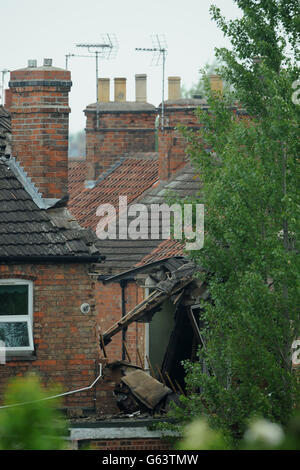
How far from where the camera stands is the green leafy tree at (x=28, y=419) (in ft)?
7.14

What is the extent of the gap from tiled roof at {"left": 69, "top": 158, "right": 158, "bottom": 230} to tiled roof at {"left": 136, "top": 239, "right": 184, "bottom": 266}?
9.79 feet

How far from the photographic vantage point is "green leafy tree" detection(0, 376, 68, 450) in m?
2.18

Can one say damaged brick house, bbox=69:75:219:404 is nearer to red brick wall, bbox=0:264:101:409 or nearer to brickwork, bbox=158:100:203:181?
brickwork, bbox=158:100:203:181

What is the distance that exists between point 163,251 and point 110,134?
7052mm

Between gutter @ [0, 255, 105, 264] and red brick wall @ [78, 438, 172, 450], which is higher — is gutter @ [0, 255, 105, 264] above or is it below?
above

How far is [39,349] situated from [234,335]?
11.0ft

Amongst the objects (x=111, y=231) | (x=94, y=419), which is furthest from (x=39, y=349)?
(x=111, y=231)

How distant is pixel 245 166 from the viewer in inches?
485

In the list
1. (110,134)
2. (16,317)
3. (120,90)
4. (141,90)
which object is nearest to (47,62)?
(16,317)

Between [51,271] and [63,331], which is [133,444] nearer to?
[63,331]

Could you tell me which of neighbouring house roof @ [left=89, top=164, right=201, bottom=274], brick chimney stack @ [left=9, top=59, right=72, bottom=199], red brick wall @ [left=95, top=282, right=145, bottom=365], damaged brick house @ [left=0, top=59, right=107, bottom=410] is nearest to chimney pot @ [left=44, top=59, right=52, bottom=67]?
brick chimney stack @ [left=9, top=59, right=72, bottom=199]

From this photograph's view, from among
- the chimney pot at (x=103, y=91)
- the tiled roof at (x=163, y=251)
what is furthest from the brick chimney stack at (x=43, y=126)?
the chimney pot at (x=103, y=91)

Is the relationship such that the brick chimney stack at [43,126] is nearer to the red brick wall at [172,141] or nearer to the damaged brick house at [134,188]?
the damaged brick house at [134,188]

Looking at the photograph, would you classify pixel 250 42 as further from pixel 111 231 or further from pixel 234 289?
pixel 111 231
